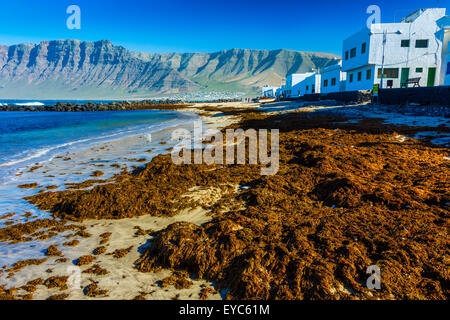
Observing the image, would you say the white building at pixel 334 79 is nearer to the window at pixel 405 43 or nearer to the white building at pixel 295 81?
the window at pixel 405 43

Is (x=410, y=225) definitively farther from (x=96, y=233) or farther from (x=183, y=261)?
(x=96, y=233)

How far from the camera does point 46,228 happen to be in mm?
4820

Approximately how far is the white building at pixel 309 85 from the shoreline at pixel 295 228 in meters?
47.5

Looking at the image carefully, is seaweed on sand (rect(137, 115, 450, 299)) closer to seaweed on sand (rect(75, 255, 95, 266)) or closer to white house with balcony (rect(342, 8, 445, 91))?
seaweed on sand (rect(75, 255, 95, 266))

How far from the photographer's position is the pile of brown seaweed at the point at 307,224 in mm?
3137

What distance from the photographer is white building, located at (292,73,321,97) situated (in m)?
51.0

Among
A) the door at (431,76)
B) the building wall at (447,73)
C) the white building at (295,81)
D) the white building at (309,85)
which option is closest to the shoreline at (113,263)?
the building wall at (447,73)

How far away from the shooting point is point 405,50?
86.4ft

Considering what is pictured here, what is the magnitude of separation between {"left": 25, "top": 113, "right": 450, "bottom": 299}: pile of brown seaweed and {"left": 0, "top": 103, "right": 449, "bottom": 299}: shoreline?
0.02m

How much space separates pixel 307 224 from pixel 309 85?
185 ft

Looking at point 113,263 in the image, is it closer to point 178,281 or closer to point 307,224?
point 178,281

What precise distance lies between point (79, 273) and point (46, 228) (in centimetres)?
196

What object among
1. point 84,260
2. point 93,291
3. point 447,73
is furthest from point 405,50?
point 93,291

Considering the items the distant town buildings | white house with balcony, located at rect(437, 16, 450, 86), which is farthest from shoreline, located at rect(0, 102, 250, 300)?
white house with balcony, located at rect(437, 16, 450, 86)
